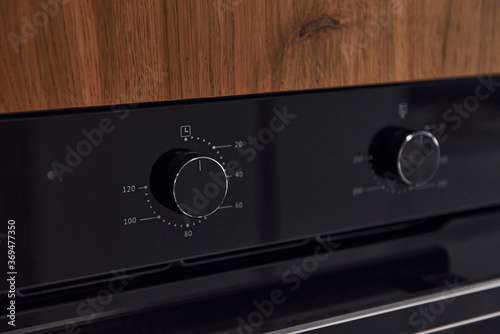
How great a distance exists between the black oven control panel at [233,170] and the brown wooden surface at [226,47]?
0.07 ft

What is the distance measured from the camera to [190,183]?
42 cm

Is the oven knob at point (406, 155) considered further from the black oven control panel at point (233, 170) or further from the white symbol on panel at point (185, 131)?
the white symbol on panel at point (185, 131)

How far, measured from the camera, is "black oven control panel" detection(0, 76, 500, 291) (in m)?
0.41

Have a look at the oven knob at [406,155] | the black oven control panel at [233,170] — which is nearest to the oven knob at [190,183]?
the black oven control panel at [233,170]

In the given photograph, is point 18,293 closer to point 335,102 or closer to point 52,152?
point 52,152

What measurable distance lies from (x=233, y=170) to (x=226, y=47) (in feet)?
0.32

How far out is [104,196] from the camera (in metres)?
0.43

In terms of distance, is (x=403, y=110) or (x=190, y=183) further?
(x=403, y=110)

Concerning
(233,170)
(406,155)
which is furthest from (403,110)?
(233,170)

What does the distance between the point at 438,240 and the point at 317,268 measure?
14 centimetres

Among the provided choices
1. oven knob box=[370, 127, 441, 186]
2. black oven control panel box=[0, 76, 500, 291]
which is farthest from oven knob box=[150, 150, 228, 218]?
oven knob box=[370, 127, 441, 186]

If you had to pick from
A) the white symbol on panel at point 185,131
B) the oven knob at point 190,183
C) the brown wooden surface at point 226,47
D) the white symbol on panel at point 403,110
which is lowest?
the oven knob at point 190,183

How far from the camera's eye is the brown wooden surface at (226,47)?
14.9 inches

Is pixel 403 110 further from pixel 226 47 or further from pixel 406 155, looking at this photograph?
pixel 226 47
